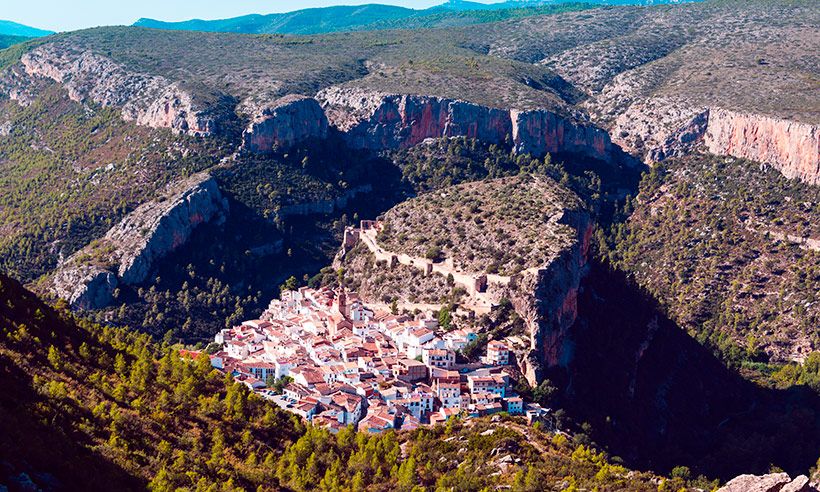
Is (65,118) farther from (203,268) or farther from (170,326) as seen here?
(170,326)

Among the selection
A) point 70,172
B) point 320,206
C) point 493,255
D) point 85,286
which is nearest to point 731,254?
point 493,255

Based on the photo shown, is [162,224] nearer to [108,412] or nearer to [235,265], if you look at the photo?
[235,265]

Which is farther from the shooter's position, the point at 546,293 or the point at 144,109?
the point at 144,109

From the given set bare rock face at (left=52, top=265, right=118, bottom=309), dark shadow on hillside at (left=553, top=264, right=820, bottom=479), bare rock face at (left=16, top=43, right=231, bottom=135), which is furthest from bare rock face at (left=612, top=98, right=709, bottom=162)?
bare rock face at (left=52, top=265, right=118, bottom=309)

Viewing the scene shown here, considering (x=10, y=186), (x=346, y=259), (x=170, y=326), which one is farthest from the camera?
(x=10, y=186)

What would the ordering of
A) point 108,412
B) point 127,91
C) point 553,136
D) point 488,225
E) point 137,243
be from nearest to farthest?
point 108,412 → point 488,225 → point 137,243 → point 127,91 → point 553,136

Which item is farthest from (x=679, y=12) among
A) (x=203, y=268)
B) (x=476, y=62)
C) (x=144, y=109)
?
(x=203, y=268)
